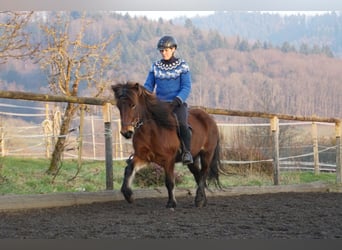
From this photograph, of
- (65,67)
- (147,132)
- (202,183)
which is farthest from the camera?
(65,67)

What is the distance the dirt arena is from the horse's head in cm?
74

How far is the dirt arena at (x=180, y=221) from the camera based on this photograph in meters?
3.95

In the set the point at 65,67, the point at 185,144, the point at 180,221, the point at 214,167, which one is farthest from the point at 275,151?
the point at 180,221

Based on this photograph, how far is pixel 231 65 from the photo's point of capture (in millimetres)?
30000

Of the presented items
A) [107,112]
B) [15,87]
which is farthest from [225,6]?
[15,87]

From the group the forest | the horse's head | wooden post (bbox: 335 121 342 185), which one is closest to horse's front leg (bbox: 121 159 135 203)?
the horse's head

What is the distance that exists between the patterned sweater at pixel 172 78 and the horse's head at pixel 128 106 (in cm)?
54

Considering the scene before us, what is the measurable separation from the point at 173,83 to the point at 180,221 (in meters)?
1.55

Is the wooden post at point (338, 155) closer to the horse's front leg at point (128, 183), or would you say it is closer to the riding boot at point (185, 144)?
the riding boot at point (185, 144)

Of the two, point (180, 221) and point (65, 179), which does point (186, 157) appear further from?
point (65, 179)

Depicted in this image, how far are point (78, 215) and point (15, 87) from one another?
20.1 meters

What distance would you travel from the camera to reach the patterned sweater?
18.2ft

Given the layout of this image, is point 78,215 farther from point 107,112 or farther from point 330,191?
point 330,191

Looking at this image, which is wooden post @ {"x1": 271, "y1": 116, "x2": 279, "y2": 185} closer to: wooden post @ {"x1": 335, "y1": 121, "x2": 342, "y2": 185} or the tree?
wooden post @ {"x1": 335, "y1": 121, "x2": 342, "y2": 185}
